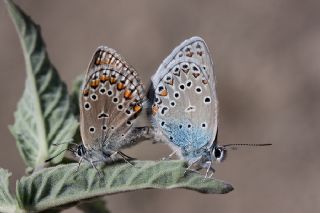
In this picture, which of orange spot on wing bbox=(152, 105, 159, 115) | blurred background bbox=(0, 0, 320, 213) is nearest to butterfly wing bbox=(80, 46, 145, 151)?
orange spot on wing bbox=(152, 105, 159, 115)

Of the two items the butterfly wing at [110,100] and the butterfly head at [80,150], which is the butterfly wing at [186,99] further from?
the butterfly head at [80,150]

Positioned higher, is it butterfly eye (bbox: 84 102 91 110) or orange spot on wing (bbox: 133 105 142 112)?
butterfly eye (bbox: 84 102 91 110)

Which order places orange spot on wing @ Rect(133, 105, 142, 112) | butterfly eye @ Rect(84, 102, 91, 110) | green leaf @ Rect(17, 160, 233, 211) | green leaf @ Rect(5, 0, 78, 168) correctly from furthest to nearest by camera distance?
1. orange spot on wing @ Rect(133, 105, 142, 112)
2. butterfly eye @ Rect(84, 102, 91, 110)
3. green leaf @ Rect(5, 0, 78, 168)
4. green leaf @ Rect(17, 160, 233, 211)

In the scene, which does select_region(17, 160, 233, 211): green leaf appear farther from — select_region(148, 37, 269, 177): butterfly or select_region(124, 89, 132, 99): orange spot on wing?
select_region(148, 37, 269, 177): butterfly

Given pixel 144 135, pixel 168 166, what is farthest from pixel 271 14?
pixel 168 166

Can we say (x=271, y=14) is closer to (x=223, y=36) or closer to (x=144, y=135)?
(x=223, y=36)

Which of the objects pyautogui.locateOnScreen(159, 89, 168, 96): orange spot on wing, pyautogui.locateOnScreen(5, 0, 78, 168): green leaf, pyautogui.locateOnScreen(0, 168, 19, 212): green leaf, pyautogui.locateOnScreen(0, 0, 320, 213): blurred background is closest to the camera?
pyautogui.locateOnScreen(0, 168, 19, 212): green leaf

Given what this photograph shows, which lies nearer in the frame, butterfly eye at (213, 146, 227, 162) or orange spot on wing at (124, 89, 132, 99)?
orange spot on wing at (124, 89, 132, 99)
